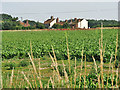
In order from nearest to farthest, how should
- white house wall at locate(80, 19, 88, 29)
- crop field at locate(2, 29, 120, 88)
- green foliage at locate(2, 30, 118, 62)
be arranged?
crop field at locate(2, 29, 120, 88) → green foliage at locate(2, 30, 118, 62) → white house wall at locate(80, 19, 88, 29)

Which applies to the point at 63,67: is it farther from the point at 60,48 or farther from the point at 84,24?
the point at 84,24

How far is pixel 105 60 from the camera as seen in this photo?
8906 mm

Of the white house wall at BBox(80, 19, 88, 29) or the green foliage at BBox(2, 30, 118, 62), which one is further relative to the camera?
the white house wall at BBox(80, 19, 88, 29)

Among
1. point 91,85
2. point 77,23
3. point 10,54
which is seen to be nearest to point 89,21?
point 77,23

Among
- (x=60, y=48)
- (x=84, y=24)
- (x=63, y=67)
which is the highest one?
(x=84, y=24)

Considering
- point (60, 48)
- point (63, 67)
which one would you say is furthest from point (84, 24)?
point (63, 67)

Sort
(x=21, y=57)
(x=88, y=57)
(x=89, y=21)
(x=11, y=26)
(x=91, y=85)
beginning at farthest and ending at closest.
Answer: (x=89, y=21), (x=11, y=26), (x=21, y=57), (x=88, y=57), (x=91, y=85)

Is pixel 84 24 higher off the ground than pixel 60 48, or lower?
higher

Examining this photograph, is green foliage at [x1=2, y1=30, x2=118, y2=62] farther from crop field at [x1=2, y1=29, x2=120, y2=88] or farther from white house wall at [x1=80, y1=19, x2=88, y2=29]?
white house wall at [x1=80, y1=19, x2=88, y2=29]

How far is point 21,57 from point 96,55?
4.03 metres

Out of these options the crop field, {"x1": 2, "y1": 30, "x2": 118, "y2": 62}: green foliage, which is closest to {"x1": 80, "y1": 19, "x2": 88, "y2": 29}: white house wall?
{"x1": 2, "y1": 30, "x2": 118, "y2": 62}: green foliage

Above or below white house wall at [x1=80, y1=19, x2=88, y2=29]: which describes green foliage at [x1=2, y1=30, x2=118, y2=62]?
below

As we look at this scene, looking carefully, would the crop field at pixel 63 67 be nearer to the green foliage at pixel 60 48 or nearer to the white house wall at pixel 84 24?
the green foliage at pixel 60 48

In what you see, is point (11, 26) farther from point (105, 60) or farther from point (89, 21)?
point (105, 60)
